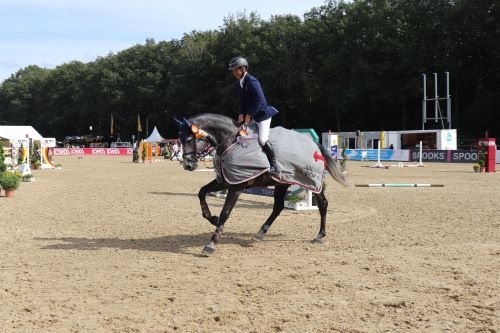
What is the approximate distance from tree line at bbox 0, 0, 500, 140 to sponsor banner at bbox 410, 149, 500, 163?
993 cm

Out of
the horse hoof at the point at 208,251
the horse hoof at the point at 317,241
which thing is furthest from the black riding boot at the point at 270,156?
the horse hoof at the point at 208,251

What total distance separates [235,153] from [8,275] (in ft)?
11.5

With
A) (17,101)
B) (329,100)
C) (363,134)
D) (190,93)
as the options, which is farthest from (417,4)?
(17,101)

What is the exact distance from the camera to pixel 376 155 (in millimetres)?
47312

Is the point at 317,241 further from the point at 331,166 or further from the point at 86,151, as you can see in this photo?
the point at 86,151

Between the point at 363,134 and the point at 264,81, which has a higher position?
the point at 264,81

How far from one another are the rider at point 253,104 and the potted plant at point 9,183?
11.2 m

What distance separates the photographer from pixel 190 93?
82.7 m

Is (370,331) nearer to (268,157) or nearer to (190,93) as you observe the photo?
(268,157)

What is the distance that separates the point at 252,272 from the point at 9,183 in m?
12.5

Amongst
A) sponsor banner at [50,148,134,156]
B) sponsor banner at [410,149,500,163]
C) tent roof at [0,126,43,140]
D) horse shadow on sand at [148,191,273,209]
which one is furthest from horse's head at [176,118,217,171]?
sponsor banner at [50,148,134,156]

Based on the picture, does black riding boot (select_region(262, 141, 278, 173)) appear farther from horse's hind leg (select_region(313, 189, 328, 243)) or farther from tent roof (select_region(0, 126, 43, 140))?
tent roof (select_region(0, 126, 43, 140))

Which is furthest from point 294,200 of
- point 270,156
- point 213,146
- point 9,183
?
point 9,183

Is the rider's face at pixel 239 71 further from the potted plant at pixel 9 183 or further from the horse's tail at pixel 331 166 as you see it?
the potted plant at pixel 9 183
